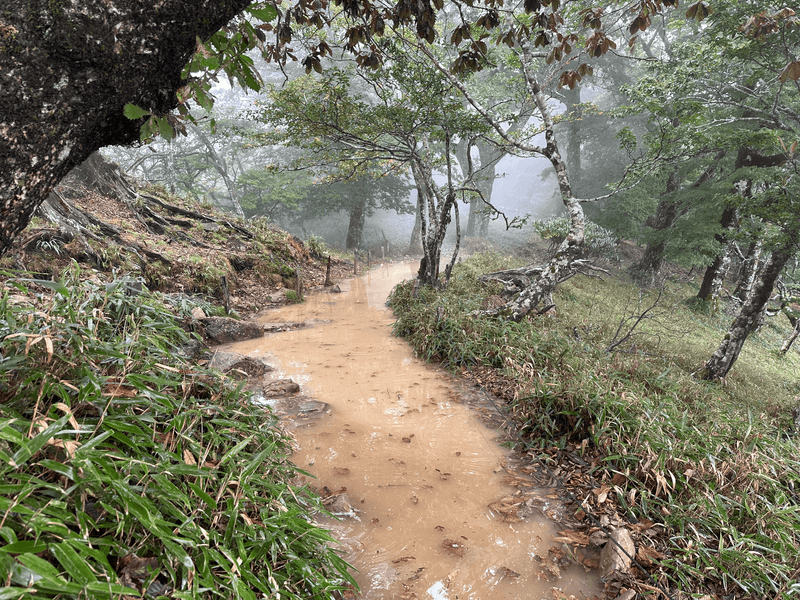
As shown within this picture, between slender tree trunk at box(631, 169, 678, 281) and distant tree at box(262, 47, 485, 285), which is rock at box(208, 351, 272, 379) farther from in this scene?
slender tree trunk at box(631, 169, 678, 281)

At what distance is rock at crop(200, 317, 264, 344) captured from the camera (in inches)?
243

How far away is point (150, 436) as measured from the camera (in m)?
1.81

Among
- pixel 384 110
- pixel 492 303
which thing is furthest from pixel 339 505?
pixel 384 110

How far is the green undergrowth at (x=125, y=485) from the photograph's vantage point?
1.17m

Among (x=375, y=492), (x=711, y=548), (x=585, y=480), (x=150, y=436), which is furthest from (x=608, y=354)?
(x=150, y=436)

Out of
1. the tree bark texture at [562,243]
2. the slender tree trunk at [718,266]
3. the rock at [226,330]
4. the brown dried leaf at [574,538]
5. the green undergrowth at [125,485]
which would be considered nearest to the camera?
the green undergrowth at [125,485]

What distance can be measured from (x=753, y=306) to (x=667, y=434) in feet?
16.8

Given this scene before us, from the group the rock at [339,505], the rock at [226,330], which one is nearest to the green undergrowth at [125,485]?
the rock at [339,505]

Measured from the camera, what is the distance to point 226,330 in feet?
20.7

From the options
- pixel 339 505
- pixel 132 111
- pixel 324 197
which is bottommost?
pixel 339 505

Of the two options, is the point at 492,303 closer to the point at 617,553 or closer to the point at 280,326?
the point at 280,326

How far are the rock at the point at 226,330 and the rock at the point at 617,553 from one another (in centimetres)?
585

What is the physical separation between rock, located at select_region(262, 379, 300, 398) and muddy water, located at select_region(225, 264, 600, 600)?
8.3 inches

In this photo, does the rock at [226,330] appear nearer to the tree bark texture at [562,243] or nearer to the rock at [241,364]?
the rock at [241,364]
